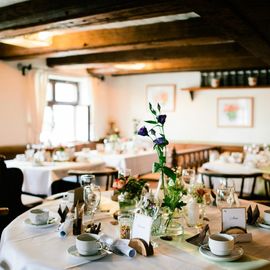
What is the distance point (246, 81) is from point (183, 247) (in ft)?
19.9

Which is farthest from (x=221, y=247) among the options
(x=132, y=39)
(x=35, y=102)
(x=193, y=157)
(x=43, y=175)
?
(x=35, y=102)

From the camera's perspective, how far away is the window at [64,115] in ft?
23.8

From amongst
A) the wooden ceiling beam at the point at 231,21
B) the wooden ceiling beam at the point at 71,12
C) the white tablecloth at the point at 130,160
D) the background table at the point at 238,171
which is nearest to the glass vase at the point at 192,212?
the wooden ceiling beam at the point at 231,21

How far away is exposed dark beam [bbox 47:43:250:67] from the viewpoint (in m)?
5.23

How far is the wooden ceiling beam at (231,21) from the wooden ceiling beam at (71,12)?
0.26 metres

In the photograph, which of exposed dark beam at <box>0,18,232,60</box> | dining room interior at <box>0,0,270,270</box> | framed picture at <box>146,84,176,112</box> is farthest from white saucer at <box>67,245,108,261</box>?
framed picture at <box>146,84,176,112</box>

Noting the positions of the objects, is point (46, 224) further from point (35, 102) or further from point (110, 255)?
point (35, 102)

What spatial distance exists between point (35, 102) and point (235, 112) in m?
3.89

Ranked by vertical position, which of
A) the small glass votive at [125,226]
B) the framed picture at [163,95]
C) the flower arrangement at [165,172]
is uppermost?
the framed picture at [163,95]

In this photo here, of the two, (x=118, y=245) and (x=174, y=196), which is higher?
(x=174, y=196)

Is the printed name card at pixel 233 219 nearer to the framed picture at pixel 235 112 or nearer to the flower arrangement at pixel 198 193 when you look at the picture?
the flower arrangement at pixel 198 193

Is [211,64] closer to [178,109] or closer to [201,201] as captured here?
[178,109]

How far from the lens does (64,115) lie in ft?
25.1

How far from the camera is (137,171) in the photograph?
18.1 ft
